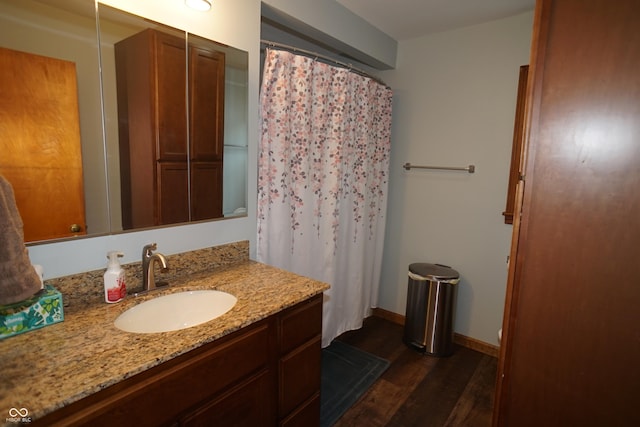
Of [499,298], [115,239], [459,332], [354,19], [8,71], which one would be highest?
[354,19]

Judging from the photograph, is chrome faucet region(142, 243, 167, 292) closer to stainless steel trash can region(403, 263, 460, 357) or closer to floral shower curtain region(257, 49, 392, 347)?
floral shower curtain region(257, 49, 392, 347)

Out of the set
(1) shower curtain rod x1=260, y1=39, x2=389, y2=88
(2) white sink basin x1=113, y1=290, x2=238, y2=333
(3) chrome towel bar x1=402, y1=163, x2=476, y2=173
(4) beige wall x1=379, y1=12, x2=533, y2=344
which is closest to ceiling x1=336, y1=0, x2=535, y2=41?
(4) beige wall x1=379, y1=12, x2=533, y2=344

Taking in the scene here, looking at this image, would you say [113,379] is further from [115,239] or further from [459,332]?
[459,332]

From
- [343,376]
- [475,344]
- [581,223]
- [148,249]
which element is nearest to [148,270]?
[148,249]

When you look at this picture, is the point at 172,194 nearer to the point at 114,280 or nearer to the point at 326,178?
the point at 114,280

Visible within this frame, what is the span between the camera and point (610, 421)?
43.3 inches

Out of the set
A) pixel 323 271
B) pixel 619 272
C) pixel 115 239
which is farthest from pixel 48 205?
pixel 619 272

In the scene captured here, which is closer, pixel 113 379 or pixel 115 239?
pixel 113 379

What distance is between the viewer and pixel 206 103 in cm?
→ 155

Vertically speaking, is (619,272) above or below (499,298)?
above

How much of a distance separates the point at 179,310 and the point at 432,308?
1.82 meters

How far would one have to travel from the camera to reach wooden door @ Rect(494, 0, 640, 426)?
100cm

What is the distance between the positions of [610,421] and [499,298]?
1416mm

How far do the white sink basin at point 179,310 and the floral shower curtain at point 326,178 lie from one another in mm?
545
